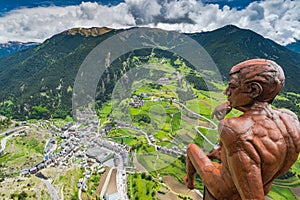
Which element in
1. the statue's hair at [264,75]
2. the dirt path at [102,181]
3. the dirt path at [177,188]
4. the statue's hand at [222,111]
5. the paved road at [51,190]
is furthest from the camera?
the dirt path at [102,181]

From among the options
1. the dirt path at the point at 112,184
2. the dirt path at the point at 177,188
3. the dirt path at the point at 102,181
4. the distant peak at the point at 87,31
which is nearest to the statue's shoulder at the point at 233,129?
the dirt path at the point at 177,188

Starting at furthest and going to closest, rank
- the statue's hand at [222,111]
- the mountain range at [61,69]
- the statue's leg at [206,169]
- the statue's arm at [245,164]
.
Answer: the mountain range at [61,69]
the statue's hand at [222,111]
the statue's leg at [206,169]
the statue's arm at [245,164]

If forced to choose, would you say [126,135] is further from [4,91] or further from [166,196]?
[4,91]

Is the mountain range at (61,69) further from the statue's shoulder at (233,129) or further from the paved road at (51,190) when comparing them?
the statue's shoulder at (233,129)

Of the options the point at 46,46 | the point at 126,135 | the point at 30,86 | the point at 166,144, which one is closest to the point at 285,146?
the point at 166,144

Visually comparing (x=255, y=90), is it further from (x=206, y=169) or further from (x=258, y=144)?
(x=206, y=169)

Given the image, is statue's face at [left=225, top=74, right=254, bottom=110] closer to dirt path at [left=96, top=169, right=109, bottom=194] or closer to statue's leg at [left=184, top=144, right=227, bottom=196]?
statue's leg at [left=184, top=144, right=227, bottom=196]

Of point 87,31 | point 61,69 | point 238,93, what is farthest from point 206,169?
point 87,31

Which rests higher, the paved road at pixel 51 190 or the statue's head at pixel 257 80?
the statue's head at pixel 257 80
